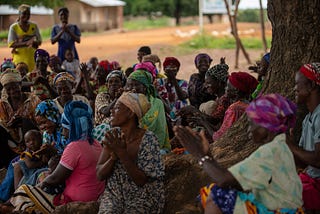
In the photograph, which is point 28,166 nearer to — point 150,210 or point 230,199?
point 150,210

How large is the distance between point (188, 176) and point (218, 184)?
1.74 metres

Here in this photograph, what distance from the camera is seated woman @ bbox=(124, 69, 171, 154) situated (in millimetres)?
6770

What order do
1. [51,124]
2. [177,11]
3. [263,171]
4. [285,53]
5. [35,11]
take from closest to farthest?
[263,171], [285,53], [51,124], [35,11], [177,11]

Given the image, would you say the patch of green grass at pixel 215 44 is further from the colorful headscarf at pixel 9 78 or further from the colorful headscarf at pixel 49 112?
the colorful headscarf at pixel 49 112

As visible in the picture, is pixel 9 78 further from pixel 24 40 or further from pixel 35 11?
pixel 35 11

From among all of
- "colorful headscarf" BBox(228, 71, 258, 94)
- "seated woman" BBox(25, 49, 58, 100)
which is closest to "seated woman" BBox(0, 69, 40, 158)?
"seated woman" BBox(25, 49, 58, 100)

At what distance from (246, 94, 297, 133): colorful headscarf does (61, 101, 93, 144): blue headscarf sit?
5.90 ft

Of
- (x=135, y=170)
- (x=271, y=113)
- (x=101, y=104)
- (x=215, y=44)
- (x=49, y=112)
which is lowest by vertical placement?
(x=215, y=44)

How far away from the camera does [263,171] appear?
157 inches

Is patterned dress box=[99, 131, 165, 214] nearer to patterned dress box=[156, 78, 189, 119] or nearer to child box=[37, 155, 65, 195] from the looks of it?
child box=[37, 155, 65, 195]

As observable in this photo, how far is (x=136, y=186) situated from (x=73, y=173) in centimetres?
63

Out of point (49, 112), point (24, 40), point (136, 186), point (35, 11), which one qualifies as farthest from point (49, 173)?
point (35, 11)

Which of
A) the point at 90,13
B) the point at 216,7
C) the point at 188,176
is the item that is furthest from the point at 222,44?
the point at 90,13

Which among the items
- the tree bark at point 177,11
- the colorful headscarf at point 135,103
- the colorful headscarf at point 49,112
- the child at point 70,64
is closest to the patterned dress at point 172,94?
the colorful headscarf at point 49,112
